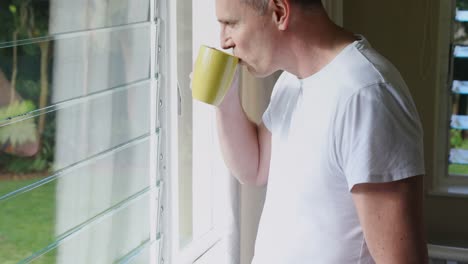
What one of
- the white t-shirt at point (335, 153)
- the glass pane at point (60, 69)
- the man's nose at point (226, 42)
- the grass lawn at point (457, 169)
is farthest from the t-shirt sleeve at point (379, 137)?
the grass lawn at point (457, 169)

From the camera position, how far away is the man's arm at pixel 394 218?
1.02 m

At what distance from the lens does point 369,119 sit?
1033mm

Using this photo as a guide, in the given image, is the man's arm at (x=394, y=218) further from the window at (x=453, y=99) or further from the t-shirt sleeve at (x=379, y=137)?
the window at (x=453, y=99)

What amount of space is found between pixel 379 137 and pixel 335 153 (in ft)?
0.29

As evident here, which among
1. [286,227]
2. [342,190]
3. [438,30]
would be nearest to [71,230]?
[286,227]

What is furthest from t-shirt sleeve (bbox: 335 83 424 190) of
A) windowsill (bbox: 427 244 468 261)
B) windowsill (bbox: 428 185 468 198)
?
windowsill (bbox: 428 185 468 198)

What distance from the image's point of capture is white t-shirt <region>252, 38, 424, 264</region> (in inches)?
40.6

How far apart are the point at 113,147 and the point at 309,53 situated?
0.43m

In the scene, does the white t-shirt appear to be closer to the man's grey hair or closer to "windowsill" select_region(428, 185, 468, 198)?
the man's grey hair

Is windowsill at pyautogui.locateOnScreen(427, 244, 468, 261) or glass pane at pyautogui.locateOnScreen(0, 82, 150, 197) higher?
glass pane at pyautogui.locateOnScreen(0, 82, 150, 197)

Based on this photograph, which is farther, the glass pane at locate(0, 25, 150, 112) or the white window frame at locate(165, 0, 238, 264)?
the white window frame at locate(165, 0, 238, 264)

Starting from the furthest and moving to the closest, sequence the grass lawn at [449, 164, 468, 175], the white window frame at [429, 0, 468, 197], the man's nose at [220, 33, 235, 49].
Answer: the grass lawn at [449, 164, 468, 175], the white window frame at [429, 0, 468, 197], the man's nose at [220, 33, 235, 49]

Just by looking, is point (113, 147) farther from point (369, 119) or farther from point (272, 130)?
point (369, 119)

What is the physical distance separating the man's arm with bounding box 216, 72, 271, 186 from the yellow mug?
0.09 metres
